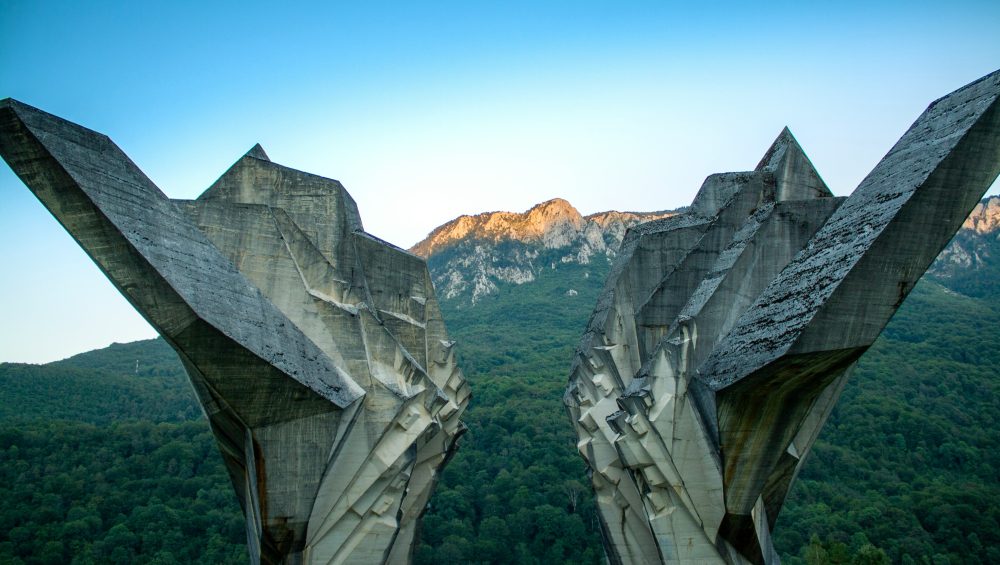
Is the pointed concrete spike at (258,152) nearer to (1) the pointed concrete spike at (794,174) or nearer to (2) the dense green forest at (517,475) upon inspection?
(1) the pointed concrete spike at (794,174)

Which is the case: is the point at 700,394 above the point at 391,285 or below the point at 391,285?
below

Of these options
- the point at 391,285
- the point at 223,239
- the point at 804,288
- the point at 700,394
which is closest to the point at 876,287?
the point at 804,288

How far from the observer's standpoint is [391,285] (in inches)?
707

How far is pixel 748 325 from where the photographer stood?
9.95 metres

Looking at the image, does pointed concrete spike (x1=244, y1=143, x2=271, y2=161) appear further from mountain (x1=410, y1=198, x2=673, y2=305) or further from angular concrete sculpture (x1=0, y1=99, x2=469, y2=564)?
mountain (x1=410, y1=198, x2=673, y2=305)

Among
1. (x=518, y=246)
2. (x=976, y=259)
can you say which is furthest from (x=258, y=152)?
(x=976, y=259)

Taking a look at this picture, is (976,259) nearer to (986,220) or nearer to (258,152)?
(986,220)

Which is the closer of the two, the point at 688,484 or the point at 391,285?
the point at 688,484

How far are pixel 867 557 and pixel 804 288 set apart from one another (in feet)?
65.5

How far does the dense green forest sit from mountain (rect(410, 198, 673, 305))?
24390mm

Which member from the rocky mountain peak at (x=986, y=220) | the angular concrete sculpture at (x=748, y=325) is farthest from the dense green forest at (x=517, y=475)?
the rocky mountain peak at (x=986, y=220)

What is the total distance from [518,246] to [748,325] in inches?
2692

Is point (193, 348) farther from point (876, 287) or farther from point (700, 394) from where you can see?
point (876, 287)

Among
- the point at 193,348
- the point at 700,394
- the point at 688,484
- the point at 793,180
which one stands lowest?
the point at 688,484
